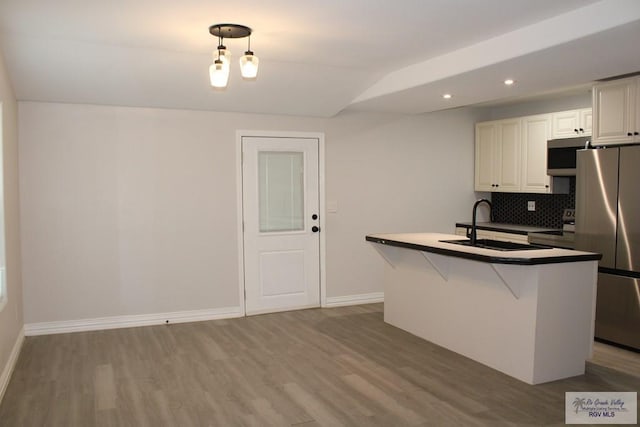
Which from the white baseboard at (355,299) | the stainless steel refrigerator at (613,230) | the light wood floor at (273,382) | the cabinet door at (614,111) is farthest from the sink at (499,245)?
the white baseboard at (355,299)

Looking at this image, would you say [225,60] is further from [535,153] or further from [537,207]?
[537,207]

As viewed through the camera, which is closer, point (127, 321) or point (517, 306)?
point (517, 306)

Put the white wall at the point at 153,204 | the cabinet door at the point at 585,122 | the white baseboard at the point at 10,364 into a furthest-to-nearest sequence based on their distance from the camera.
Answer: the cabinet door at the point at 585,122 < the white wall at the point at 153,204 < the white baseboard at the point at 10,364

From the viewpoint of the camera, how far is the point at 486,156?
6.95 m

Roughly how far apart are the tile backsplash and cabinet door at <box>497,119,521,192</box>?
0.39 metres

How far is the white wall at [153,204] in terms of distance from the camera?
5164mm

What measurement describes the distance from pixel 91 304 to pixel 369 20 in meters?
3.68

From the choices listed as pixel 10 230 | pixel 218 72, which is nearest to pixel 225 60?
pixel 218 72

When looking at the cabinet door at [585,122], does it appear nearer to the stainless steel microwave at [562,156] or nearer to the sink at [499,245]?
the stainless steel microwave at [562,156]

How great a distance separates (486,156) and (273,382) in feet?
13.9

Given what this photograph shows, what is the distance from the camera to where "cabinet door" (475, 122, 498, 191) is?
6.83m

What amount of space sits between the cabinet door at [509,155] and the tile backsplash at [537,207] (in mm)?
395

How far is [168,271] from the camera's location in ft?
18.5

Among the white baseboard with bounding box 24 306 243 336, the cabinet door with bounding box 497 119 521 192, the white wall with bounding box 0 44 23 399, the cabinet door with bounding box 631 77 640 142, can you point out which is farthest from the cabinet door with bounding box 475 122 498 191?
the white wall with bounding box 0 44 23 399
